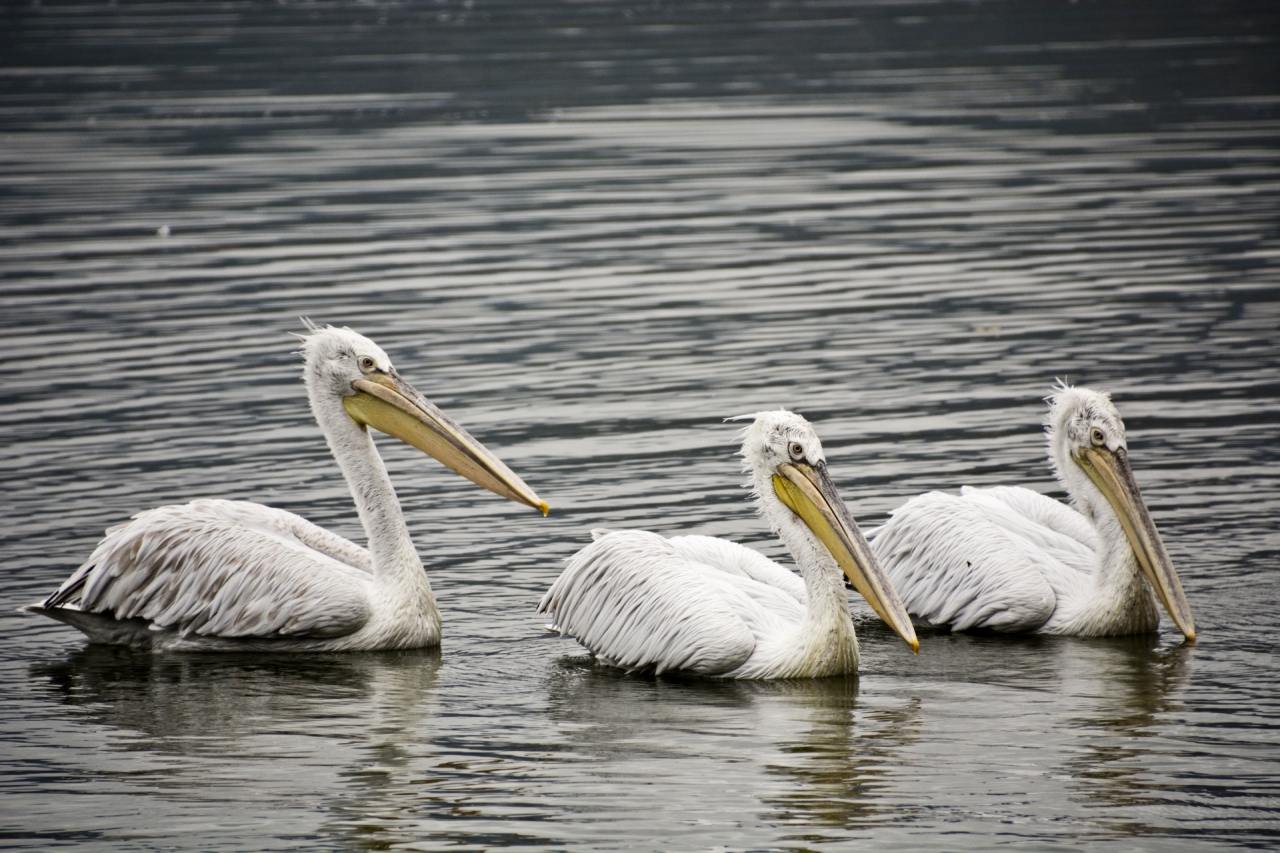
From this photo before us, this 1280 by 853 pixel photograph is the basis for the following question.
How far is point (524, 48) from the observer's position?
3350 centimetres

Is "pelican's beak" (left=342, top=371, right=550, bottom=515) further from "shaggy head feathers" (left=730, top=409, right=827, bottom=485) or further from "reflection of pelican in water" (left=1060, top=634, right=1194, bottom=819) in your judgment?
"reflection of pelican in water" (left=1060, top=634, right=1194, bottom=819)

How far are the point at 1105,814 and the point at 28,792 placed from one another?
9.74 ft

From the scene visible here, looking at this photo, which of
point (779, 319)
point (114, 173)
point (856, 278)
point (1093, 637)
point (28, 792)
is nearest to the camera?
point (28, 792)

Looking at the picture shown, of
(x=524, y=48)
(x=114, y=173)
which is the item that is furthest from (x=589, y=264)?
(x=524, y=48)

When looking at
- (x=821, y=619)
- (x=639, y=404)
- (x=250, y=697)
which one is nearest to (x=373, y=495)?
(x=250, y=697)

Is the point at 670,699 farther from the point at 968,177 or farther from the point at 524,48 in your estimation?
the point at 524,48

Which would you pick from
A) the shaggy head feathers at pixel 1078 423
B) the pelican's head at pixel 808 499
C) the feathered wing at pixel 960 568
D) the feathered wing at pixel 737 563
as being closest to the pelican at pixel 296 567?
the feathered wing at pixel 737 563

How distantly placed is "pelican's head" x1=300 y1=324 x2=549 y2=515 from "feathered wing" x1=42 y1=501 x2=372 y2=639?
A: 53 cm

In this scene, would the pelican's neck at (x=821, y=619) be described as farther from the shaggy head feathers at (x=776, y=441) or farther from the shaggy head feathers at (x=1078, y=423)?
the shaggy head feathers at (x=1078, y=423)

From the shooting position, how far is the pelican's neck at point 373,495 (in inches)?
247

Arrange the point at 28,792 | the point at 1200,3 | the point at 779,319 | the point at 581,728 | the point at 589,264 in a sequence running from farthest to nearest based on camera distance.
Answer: the point at 1200,3
the point at 589,264
the point at 779,319
the point at 581,728
the point at 28,792

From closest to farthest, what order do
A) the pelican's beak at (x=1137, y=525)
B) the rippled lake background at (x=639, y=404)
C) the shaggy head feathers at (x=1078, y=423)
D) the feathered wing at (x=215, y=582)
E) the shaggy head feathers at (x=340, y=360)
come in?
the rippled lake background at (x=639, y=404)
the pelican's beak at (x=1137, y=525)
the feathered wing at (x=215, y=582)
the shaggy head feathers at (x=1078, y=423)
the shaggy head feathers at (x=340, y=360)

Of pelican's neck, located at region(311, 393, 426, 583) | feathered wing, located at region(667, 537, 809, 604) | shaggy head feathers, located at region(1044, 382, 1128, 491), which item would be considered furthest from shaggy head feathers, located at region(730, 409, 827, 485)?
pelican's neck, located at region(311, 393, 426, 583)

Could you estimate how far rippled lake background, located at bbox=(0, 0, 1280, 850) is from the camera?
4910mm
